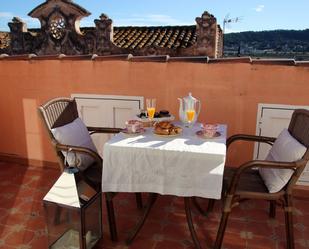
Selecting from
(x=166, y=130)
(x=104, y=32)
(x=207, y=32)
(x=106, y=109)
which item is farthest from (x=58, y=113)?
(x=104, y=32)

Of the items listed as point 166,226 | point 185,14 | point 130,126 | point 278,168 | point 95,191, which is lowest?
point 166,226

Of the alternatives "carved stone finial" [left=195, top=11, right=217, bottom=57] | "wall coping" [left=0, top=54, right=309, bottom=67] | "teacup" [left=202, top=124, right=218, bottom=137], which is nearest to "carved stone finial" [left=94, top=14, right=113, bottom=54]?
"carved stone finial" [left=195, top=11, right=217, bottom=57]

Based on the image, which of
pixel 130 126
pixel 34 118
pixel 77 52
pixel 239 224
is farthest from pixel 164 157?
pixel 77 52

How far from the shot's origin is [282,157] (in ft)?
6.64

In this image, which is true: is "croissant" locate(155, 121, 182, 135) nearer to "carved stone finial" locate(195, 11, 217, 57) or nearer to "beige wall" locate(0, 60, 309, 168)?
"beige wall" locate(0, 60, 309, 168)

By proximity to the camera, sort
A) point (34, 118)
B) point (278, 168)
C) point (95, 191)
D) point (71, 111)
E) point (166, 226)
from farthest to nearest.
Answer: point (34, 118) → point (71, 111) → point (166, 226) → point (95, 191) → point (278, 168)

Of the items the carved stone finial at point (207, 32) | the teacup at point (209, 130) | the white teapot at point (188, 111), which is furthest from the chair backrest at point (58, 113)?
the carved stone finial at point (207, 32)

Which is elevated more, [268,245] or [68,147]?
[68,147]

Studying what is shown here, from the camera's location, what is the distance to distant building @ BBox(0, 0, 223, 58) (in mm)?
8977

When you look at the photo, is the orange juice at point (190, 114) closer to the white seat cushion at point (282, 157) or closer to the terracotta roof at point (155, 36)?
the white seat cushion at point (282, 157)

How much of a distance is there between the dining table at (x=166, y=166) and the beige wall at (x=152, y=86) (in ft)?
3.09

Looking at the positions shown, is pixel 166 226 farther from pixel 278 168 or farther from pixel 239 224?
pixel 278 168

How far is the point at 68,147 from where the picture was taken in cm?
212

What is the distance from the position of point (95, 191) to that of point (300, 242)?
1.57 metres
